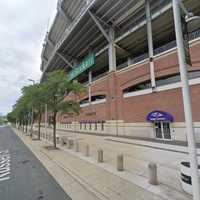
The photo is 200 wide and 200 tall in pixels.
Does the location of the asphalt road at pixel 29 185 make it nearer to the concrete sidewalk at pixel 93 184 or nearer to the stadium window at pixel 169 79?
the concrete sidewalk at pixel 93 184

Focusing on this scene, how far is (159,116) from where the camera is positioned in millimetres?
19469

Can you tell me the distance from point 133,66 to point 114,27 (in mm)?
9289

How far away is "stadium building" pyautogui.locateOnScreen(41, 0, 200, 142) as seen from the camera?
61.3 ft

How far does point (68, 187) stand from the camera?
6.25 meters

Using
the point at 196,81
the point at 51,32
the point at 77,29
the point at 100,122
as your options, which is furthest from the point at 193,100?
the point at 51,32

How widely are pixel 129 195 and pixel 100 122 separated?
25.5 metres

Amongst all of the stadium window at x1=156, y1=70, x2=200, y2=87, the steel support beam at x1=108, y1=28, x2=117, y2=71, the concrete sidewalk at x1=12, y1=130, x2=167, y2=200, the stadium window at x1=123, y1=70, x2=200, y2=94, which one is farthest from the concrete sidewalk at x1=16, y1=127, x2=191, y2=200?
the steel support beam at x1=108, y1=28, x2=117, y2=71

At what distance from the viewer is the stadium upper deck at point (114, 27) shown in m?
23.4

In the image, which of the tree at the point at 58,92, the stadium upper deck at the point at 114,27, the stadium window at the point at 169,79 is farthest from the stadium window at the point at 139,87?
the tree at the point at 58,92

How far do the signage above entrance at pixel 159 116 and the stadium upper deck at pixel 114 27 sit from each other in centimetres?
933

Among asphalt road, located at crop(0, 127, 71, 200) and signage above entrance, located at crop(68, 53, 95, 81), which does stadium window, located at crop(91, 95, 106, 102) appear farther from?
asphalt road, located at crop(0, 127, 71, 200)

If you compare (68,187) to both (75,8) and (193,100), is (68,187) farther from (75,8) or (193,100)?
(75,8)

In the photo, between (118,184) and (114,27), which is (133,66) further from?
(118,184)

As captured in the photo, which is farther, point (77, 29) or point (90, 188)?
point (77, 29)
